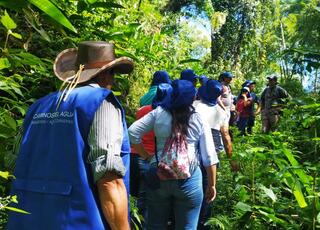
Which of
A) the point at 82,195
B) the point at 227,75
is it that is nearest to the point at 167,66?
the point at 227,75

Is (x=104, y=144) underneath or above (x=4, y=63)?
underneath

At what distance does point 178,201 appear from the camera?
12.6 ft

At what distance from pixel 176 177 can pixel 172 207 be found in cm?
37

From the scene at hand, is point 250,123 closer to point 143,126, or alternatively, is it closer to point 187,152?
point 143,126

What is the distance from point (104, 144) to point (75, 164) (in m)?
0.15

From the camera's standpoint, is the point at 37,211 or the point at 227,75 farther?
the point at 227,75

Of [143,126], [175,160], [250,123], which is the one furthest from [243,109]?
[175,160]

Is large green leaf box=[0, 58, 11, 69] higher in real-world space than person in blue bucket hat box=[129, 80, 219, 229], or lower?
higher

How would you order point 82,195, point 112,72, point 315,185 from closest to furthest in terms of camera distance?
point 82,195 → point 112,72 → point 315,185

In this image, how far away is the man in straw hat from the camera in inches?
82.4

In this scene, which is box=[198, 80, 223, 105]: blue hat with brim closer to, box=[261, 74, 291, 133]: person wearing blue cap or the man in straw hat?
the man in straw hat

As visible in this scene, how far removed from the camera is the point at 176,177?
12.2 ft

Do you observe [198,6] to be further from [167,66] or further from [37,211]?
[37,211]

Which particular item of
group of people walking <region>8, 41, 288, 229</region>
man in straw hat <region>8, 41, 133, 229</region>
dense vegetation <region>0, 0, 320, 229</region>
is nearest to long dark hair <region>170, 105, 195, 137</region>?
dense vegetation <region>0, 0, 320, 229</region>
